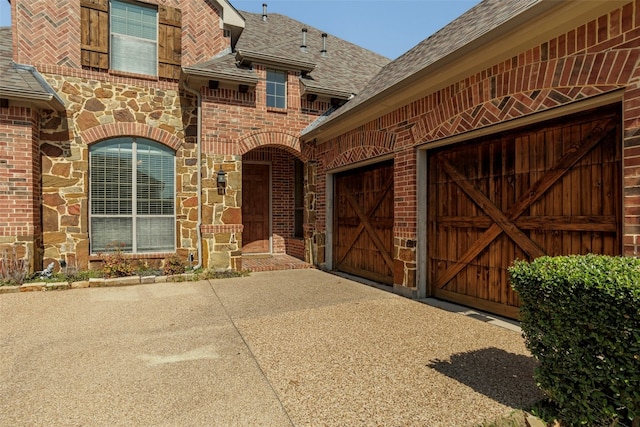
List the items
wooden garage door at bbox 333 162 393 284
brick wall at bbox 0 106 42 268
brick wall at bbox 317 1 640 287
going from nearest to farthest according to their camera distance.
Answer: brick wall at bbox 317 1 640 287
brick wall at bbox 0 106 42 268
wooden garage door at bbox 333 162 393 284

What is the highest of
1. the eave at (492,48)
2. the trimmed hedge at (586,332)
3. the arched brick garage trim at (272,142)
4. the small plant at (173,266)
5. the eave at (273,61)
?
the eave at (273,61)

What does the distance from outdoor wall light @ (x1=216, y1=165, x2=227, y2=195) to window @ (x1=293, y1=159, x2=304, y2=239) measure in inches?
123

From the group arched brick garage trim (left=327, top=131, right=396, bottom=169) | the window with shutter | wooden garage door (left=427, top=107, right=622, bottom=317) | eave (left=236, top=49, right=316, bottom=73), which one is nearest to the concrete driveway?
wooden garage door (left=427, top=107, right=622, bottom=317)

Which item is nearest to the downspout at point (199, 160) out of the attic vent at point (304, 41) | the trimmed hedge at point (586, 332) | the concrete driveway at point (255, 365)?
the concrete driveway at point (255, 365)

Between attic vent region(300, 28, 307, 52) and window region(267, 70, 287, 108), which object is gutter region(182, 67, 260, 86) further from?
attic vent region(300, 28, 307, 52)

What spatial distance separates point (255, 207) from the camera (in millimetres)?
10430

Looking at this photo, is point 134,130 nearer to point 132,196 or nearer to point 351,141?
point 132,196

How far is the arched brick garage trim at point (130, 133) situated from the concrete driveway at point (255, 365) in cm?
375

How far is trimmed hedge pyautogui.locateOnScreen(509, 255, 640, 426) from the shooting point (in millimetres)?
1852

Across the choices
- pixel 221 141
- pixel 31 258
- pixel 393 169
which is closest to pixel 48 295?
pixel 31 258

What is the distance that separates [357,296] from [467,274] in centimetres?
184

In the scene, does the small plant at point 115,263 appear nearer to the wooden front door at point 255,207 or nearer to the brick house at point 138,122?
the brick house at point 138,122

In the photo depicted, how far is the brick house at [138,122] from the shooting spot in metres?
6.96

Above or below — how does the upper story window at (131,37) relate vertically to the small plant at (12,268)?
above
